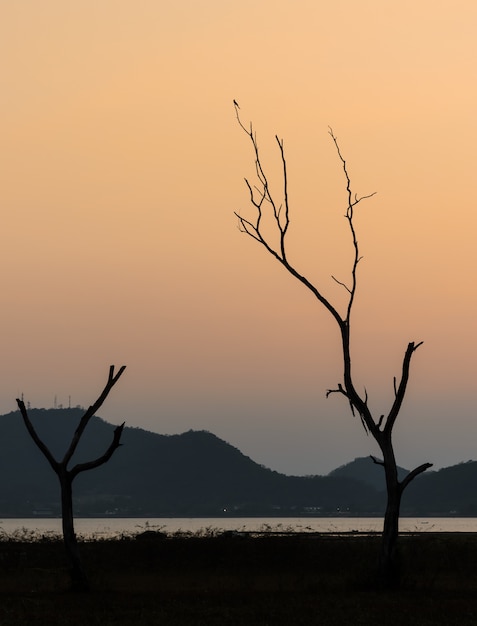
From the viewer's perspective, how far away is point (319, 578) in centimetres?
4106

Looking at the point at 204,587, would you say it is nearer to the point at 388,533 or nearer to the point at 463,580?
the point at 388,533

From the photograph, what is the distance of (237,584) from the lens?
39.1 metres

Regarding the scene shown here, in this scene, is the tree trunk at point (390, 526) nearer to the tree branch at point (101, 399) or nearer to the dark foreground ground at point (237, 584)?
the dark foreground ground at point (237, 584)

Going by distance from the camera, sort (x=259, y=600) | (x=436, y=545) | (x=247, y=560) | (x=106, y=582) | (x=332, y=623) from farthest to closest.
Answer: (x=436, y=545), (x=247, y=560), (x=106, y=582), (x=259, y=600), (x=332, y=623)

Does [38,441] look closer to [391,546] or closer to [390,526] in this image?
[390,526]

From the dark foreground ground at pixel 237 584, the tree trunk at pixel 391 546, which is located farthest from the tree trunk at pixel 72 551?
the tree trunk at pixel 391 546

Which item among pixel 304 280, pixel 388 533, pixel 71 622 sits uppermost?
pixel 304 280

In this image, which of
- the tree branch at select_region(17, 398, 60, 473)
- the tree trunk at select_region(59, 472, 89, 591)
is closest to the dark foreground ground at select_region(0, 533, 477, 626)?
the tree trunk at select_region(59, 472, 89, 591)

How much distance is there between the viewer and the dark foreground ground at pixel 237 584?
99.8 ft

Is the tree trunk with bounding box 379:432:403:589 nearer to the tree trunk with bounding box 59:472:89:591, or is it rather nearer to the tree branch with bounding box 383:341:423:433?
the tree branch with bounding box 383:341:423:433

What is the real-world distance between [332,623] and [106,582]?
1158 cm

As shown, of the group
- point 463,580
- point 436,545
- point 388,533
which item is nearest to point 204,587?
point 388,533

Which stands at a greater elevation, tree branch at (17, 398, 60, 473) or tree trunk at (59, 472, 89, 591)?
tree branch at (17, 398, 60, 473)

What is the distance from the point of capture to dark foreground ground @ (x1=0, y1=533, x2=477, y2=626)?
30406 mm
